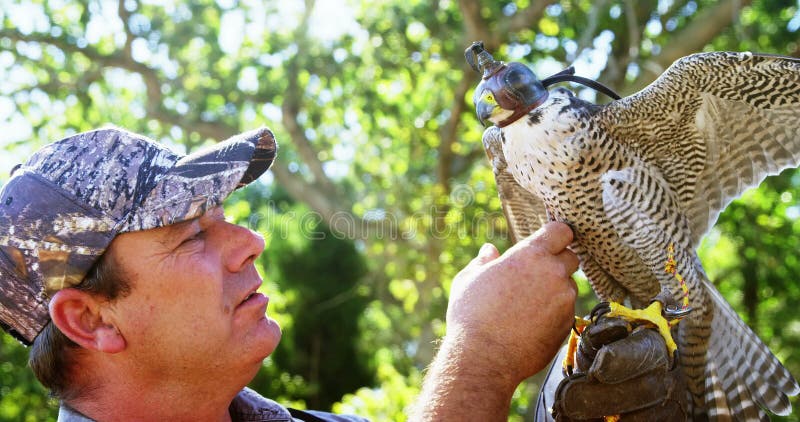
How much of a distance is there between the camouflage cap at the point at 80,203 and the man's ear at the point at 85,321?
0.03m

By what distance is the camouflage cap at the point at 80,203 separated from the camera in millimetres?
1568

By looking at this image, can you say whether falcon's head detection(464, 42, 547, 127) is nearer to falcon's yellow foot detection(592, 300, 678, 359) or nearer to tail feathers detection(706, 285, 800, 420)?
falcon's yellow foot detection(592, 300, 678, 359)

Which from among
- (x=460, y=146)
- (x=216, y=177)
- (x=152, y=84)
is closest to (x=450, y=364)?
(x=216, y=177)

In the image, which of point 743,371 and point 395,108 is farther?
point 395,108

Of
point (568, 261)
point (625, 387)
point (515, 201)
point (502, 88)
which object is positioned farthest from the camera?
point (515, 201)

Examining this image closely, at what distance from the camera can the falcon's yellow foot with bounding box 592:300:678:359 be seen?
6.84ft

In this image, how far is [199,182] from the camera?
1.71 metres

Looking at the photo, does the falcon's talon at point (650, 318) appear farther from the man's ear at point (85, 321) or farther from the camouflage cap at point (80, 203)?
the man's ear at point (85, 321)

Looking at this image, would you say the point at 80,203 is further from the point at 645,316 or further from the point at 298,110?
the point at 298,110

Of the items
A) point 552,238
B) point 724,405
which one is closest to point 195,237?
point 552,238

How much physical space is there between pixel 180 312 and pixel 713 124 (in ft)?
6.24

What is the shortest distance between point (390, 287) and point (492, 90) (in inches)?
293

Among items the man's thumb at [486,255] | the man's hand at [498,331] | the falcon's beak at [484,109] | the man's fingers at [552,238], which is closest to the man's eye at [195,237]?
the man's hand at [498,331]

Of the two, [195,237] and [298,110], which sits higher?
[195,237]
